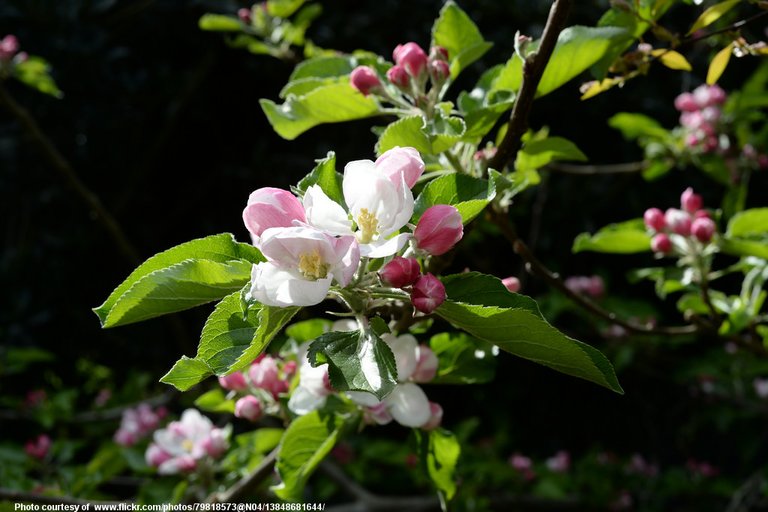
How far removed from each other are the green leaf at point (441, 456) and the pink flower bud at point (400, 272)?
1.50 feet

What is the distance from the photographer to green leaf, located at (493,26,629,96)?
39.1 inches

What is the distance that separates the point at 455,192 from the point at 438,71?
1.00 ft

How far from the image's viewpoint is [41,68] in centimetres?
237

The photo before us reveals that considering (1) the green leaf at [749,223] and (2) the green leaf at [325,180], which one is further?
(1) the green leaf at [749,223]

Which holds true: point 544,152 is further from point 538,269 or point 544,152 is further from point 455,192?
point 455,192

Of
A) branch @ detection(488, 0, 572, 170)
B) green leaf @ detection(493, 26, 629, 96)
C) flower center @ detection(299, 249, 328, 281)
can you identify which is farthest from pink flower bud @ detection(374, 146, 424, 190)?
green leaf @ detection(493, 26, 629, 96)

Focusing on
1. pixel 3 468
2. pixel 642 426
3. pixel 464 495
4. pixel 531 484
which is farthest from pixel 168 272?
pixel 642 426

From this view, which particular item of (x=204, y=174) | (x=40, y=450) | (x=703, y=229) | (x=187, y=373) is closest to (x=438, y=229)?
(x=187, y=373)

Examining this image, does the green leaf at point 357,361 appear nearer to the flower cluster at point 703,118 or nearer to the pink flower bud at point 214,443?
the pink flower bud at point 214,443

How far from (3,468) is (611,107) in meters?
2.62

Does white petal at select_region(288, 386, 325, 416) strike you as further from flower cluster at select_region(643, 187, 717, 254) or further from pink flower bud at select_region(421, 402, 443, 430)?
flower cluster at select_region(643, 187, 717, 254)

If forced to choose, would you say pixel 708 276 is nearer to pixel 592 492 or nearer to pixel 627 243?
pixel 627 243

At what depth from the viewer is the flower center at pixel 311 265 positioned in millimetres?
665

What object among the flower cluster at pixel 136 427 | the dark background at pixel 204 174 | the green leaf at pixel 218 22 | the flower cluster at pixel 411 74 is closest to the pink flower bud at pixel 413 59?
the flower cluster at pixel 411 74
